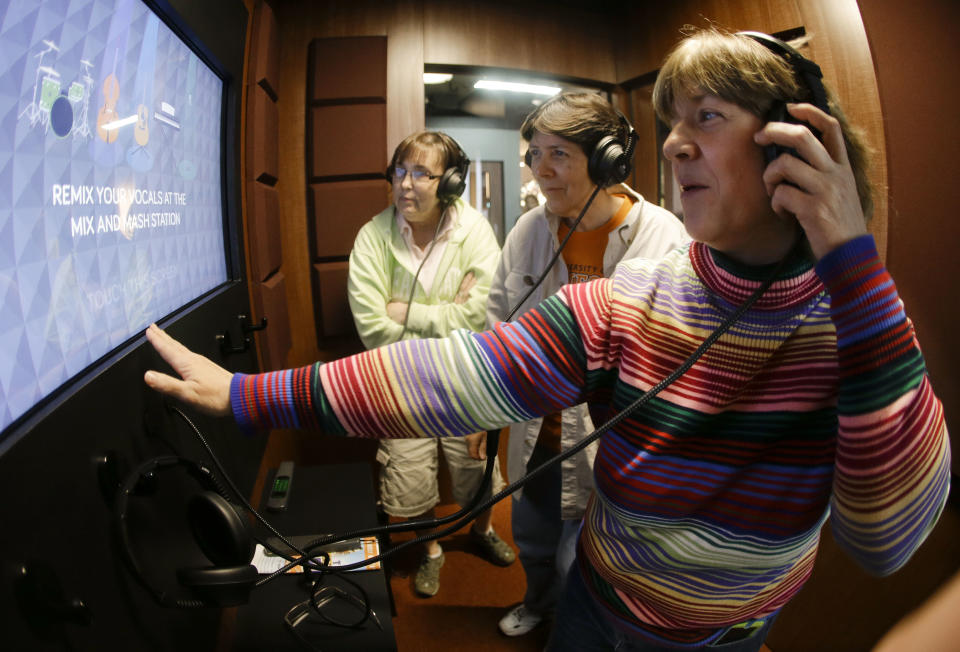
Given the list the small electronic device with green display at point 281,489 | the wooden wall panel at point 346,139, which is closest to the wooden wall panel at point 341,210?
the wooden wall panel at point 346,139

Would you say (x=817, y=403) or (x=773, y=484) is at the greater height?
(x=817, y=403)

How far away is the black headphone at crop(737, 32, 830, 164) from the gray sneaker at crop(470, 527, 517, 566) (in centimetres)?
202

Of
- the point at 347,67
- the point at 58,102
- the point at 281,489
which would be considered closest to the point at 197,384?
the point at 58,102

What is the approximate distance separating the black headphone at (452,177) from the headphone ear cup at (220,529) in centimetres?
146

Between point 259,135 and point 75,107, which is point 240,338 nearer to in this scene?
point 75,107

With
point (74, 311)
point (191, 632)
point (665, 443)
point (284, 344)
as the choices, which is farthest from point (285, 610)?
point (284, 344)

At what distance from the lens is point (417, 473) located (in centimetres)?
206

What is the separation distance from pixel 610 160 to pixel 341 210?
132 centimetres

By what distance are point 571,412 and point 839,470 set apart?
858 mm

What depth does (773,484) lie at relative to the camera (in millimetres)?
620

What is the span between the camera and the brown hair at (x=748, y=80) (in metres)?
0.58

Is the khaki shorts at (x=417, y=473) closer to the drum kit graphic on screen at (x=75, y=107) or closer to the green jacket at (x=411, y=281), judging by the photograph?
the green jacket at (x=411, y=281)

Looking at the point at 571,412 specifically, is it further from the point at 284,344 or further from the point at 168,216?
the point at 284,344

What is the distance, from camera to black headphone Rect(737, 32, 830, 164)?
0.56 m
